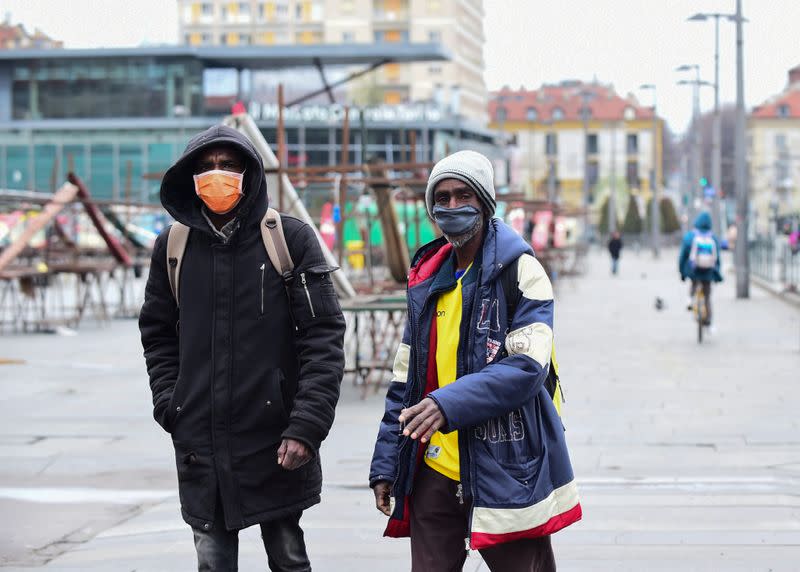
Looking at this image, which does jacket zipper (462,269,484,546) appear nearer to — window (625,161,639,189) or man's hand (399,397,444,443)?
man's hand (399,397,444,443)

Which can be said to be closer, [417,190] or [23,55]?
[417,190]

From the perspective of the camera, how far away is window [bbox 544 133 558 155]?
138 meters

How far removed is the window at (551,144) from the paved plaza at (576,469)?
4761 inches

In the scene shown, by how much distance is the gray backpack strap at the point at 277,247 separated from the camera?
4258 mm

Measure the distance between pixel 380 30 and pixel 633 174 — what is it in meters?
32.7

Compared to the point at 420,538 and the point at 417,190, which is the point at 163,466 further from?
the point at 417,190

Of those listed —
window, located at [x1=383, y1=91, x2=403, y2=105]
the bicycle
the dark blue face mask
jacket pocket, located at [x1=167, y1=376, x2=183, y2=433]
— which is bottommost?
the bicycle

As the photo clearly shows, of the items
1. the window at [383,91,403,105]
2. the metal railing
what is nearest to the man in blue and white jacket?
the metal railing

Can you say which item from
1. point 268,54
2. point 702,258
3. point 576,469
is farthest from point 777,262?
point 576,469

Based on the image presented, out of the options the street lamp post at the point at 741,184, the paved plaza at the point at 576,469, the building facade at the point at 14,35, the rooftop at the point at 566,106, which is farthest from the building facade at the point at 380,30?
the paved plaza at the point at 576,469

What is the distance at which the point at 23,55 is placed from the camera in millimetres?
70188

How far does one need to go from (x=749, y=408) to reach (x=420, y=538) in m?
8.36

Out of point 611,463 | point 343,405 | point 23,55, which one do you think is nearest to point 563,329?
point 343,405

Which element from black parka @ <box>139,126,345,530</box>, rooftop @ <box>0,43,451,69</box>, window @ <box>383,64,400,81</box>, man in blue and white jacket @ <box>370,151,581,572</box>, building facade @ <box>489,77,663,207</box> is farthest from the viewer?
building facade @ <box>489,77,663,207</box>
